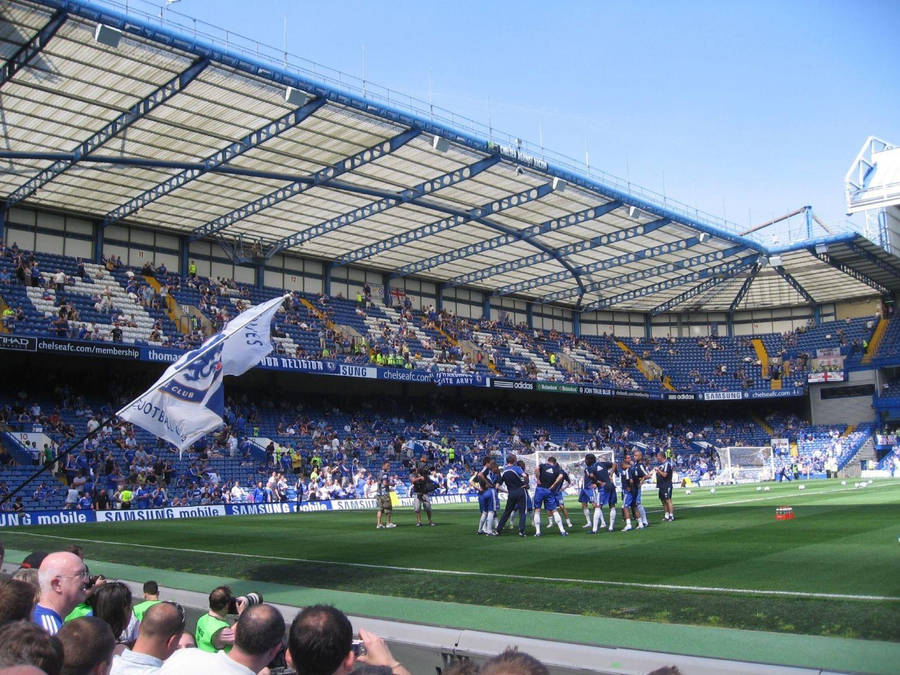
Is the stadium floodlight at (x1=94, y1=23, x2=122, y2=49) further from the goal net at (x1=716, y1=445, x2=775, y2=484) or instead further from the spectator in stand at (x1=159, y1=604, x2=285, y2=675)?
the goal net at (x1=716, y1=445, x2=775, y2=484)

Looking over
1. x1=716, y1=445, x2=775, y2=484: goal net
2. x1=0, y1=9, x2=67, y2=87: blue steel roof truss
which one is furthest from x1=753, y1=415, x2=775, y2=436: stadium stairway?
x1=0, y1=9, x2=67, y2=87: blue steel roof truss

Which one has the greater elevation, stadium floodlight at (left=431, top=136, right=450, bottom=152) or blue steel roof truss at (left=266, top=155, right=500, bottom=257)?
stadium floodlight at (left=431, top=136, right=450, bottom=152)

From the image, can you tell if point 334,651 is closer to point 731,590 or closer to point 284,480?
point 731,590

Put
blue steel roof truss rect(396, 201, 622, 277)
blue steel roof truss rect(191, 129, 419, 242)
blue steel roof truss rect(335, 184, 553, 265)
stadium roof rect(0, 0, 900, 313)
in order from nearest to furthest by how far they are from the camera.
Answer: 1. stadium roof rect(0, 0, 900, 313)
2. blue steel roof truss rect(191, 129, 419, 242)
3. blue steel roof truss rect(335, 184, 553, 265)
4. blue steel roof truss rect(396, 201, 622, 277)

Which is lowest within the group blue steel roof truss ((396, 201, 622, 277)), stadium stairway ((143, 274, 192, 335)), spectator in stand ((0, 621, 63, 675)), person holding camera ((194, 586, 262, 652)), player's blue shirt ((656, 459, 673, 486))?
person holding camera ((194, 586, 262, 652))

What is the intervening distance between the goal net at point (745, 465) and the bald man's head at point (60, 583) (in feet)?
160

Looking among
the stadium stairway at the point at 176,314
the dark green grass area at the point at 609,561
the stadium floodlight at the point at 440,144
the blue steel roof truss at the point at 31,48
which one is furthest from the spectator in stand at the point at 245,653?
the stadium stairway at the point at 176,314

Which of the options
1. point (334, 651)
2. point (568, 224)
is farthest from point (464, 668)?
point (568, 224)

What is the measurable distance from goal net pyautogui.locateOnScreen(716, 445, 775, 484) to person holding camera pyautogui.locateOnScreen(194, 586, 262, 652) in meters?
46.9

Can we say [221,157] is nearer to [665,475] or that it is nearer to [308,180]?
[308,180]

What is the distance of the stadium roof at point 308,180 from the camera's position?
27375 mm

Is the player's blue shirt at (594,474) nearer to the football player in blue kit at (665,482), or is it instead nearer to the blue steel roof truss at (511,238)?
the football player in blue kit at (665,482)

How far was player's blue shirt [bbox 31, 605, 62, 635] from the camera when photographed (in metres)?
5.20

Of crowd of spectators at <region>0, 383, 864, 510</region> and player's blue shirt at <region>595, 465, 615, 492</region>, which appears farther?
crowd of spectators at <region>0, 383, 864, 510</region>
